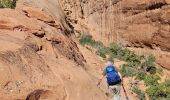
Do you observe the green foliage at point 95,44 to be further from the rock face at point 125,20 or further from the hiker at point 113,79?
the hiker at point 113,79

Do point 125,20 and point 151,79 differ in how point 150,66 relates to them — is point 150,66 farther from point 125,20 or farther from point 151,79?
point 125,20

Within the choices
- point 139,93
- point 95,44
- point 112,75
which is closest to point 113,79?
point 112,75

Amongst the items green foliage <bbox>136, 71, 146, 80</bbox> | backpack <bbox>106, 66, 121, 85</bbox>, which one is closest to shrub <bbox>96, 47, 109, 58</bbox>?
green foliage <bbox>136, 71, 146, 80</bbox>

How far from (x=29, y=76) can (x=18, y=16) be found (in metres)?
3.60

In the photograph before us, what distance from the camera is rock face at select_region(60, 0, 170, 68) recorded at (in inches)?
677

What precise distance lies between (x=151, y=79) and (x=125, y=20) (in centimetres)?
400

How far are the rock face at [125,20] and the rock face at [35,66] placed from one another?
6.35 metres

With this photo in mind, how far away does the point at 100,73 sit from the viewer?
1338cm

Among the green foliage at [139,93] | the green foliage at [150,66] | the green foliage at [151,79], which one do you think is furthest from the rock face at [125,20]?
the green foliage at [139,93]

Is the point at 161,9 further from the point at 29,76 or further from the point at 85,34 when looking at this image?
the point at 29,76

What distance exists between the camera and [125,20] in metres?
19.0

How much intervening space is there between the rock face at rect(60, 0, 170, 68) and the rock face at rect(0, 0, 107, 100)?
20.8 ft

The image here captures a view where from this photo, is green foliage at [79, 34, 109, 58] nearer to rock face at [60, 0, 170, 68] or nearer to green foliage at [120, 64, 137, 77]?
rock face at [60, 0, 170, 68]

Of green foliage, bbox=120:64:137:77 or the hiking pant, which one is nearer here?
the hiking pant
